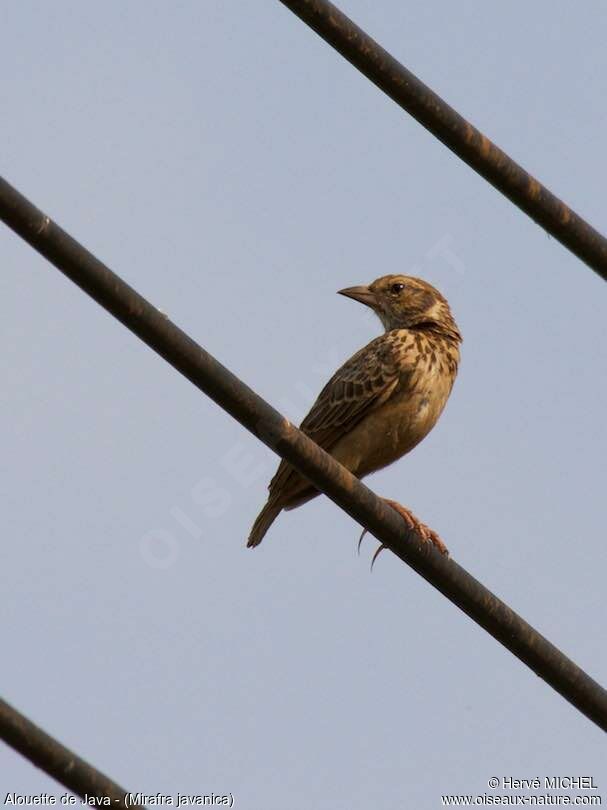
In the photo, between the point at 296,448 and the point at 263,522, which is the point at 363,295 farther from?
the point at 296,448

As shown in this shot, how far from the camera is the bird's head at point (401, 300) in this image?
10.7m

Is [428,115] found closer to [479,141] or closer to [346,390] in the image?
[479,141]

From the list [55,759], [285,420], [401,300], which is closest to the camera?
[55,759]

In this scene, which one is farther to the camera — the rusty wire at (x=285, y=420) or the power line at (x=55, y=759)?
the rusty wire at (x=285, y=420)

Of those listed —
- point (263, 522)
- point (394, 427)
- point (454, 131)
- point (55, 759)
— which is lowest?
point (55, 759)

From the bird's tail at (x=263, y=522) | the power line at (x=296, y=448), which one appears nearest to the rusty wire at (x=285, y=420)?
the power line at (x=296, y=448)

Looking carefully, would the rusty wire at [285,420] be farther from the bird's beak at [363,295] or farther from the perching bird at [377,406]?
the bird's beak at [363,295]

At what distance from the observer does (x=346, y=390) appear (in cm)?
977

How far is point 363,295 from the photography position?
36.2 ft

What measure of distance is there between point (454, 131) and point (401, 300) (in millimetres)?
4823

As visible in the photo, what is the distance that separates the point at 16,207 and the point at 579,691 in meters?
2.50

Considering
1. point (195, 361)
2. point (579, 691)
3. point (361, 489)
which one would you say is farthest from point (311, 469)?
point (579, 691)

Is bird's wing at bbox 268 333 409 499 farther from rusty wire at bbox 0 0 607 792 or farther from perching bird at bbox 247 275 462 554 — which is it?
rusty wire at bbox 0 0 607 792

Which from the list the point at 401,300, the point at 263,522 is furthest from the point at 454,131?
the point at 401,300
